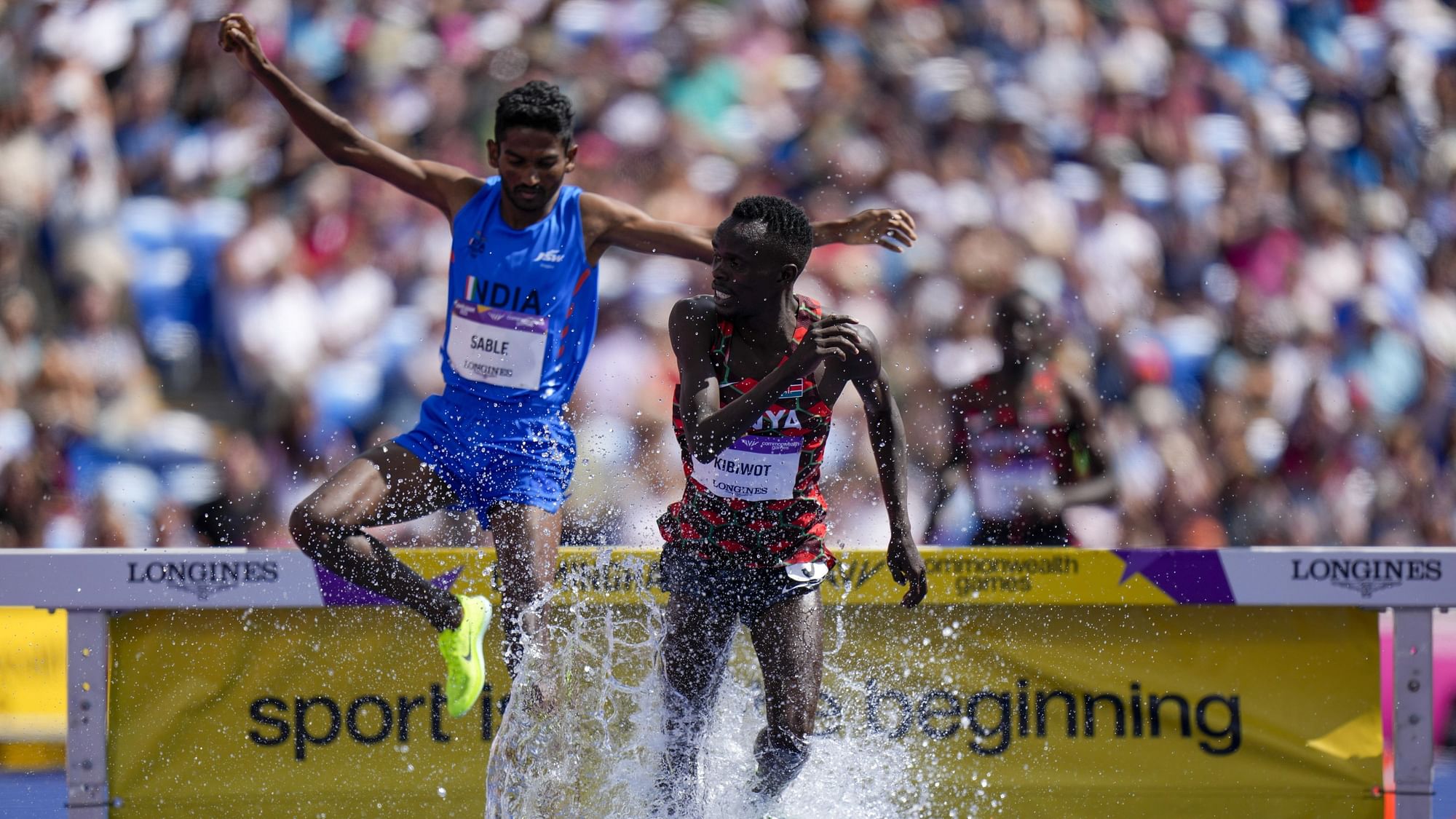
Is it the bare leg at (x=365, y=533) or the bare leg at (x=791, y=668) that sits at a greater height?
the bare leg at (x=365, y=533)

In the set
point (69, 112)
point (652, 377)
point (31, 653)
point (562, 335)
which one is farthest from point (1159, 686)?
point (69, 112)

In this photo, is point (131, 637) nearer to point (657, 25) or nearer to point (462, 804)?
point (462, 804)

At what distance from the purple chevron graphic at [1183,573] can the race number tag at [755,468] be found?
4.67 ft

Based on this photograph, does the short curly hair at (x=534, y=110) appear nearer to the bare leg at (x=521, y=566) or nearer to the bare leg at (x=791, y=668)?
the bare leg at (x=521, y=566)

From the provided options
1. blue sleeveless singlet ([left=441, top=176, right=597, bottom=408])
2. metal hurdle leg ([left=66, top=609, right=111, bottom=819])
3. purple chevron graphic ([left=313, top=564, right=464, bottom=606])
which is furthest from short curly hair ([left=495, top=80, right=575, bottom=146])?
metal hurdle leg ([left=66, top=609, right=111, bottom=819])

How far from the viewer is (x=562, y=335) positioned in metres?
4.54

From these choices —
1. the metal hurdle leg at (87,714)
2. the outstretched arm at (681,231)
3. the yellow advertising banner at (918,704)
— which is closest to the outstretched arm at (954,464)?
the yellow advertising banner at (918,704)

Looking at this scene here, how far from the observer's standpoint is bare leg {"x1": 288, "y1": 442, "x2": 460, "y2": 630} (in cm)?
412

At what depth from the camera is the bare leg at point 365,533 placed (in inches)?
162

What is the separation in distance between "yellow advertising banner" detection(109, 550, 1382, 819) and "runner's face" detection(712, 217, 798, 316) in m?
1.24

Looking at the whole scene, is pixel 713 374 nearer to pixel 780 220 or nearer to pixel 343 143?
pixel 780 220

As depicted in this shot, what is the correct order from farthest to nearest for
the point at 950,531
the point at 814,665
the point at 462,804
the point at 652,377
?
the point at 652,377 → the point at 950,531 → the point at 462,804 → the point at 814,665

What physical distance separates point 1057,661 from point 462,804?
1.97 m

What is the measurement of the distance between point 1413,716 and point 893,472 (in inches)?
82.8
